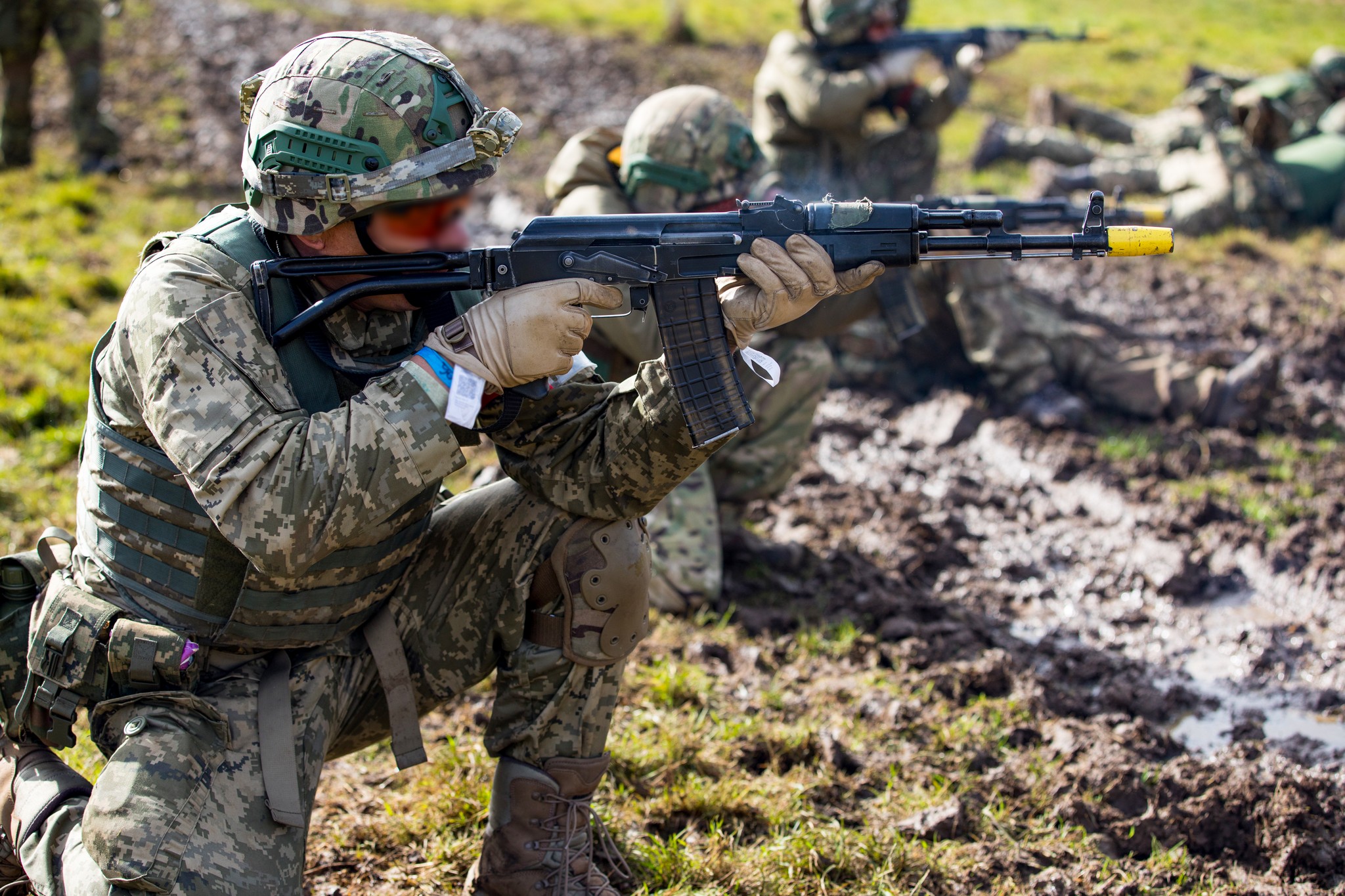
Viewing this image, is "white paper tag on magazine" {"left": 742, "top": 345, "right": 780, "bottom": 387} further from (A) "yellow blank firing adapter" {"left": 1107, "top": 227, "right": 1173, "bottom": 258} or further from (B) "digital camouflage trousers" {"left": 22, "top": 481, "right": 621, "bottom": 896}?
(A) "yellow blank firing adapter" {"left": 1107, "top": 227, "right": 1173, "bottom": 258}

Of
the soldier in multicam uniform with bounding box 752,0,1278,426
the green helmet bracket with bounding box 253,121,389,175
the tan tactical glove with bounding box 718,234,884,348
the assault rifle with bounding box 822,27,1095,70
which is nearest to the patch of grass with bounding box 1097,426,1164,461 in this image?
the soldier in multicam uniform with bounding box 752,0,1278,426

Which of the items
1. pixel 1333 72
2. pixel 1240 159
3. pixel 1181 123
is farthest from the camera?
pixel 1333 72

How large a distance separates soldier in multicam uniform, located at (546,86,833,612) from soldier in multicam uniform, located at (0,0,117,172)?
6.31 metres

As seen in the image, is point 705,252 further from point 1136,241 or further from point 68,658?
point 68,658

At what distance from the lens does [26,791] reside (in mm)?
A: 2936

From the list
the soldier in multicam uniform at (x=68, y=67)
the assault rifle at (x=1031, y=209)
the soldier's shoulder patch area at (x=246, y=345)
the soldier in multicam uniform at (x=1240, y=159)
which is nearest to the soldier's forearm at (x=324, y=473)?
the soldier's shoulder patch area at (x=246, y=345)

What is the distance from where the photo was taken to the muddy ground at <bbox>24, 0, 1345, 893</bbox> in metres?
3.64

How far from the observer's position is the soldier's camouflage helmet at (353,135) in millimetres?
2818

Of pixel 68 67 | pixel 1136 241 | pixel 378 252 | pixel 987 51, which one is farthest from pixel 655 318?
pixel 68 67

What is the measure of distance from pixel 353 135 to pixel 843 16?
607cm

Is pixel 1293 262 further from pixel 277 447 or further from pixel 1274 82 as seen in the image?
pixel 277 447

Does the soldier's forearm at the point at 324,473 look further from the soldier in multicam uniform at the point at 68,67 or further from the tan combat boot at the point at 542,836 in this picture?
the soldier in multicam uniform at the point at 68,67

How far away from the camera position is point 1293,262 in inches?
345

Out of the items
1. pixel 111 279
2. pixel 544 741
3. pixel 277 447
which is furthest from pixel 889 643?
pixel 111 279
